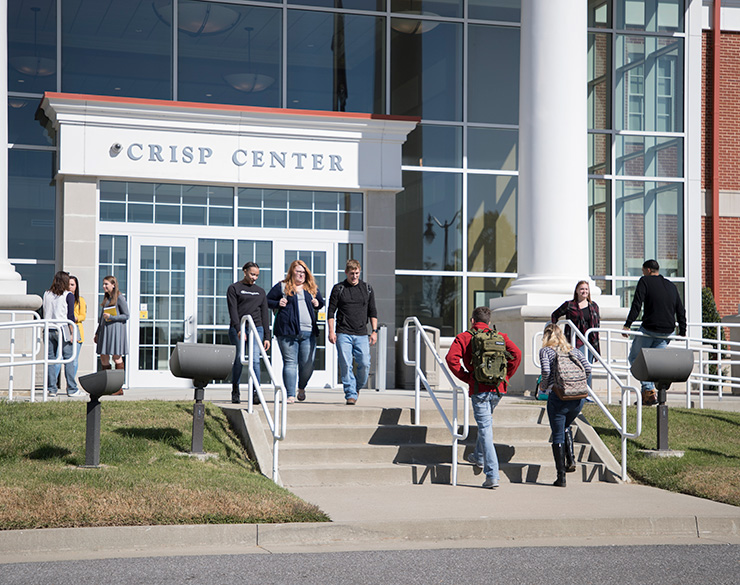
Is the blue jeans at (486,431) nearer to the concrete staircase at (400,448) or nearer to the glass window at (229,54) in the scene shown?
the concrete staircase at (400,448)

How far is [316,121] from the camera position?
17391mm

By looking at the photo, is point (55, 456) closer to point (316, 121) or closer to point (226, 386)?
point (226, 386)

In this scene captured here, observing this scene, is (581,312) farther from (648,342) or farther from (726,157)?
(726,157)

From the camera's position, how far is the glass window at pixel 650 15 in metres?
20.0

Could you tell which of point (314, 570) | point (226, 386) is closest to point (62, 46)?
point (226, 386)

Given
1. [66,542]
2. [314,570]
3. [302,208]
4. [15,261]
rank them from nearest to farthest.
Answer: [314,570] → [66,542] → [15,261] → [302,208]

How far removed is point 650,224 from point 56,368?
1148 cm

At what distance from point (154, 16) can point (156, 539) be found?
1290 cm

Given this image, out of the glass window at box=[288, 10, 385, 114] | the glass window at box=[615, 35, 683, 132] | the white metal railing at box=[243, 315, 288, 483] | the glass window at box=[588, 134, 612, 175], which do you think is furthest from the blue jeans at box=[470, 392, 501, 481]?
the glass window at box=[615, 35, 683, 132]

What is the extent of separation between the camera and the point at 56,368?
550 inches

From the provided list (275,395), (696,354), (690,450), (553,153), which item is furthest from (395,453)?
(696,354)

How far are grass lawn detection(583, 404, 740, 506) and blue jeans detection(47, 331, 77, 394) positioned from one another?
7.10 metres

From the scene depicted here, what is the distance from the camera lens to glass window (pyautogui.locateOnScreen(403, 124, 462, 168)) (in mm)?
18562

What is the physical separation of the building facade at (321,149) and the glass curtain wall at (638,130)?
0.04 m
